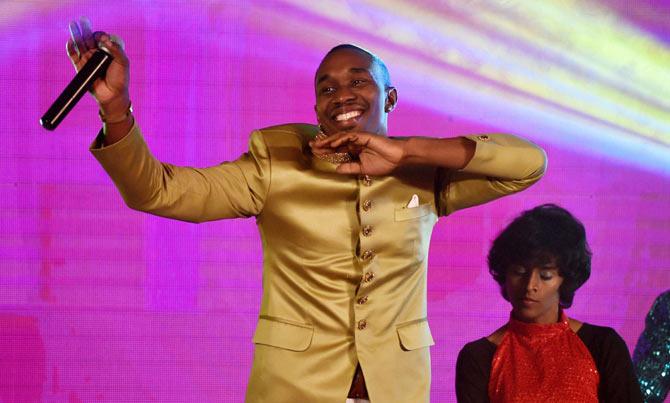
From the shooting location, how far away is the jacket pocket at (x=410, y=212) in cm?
229

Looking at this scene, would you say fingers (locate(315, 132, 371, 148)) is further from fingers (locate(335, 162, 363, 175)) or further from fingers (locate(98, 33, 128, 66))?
fingers (locate(98, 33, 128, 66))

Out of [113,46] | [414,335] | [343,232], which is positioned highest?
[113,46]

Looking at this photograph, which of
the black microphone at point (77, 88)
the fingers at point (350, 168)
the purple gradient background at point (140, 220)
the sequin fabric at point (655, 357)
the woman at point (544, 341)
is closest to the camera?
the black microphone at point (77, 88)

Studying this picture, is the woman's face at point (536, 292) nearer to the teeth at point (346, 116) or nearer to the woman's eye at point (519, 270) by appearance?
the woman's eye at point (519, 270)

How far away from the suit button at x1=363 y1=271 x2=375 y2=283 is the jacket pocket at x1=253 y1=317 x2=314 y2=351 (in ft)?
0.53

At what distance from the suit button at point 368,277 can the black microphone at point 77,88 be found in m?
0.73

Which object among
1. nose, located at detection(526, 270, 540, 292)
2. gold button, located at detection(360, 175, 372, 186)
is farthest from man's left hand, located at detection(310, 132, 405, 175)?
nose, located at detection(526, 270, 540, 292)

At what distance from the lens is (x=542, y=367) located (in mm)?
2771

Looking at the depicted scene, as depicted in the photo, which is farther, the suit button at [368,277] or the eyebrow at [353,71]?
the eyebrow at [353,71]

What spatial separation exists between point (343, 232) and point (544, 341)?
0.85 meters

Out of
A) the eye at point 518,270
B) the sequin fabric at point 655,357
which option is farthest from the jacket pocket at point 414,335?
the sequin fabric at point 655,357

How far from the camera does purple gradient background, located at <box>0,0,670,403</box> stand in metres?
3.52

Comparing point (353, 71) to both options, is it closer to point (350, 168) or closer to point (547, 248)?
point (350, 168)

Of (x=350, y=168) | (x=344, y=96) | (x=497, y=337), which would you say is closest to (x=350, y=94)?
(x=344, y=96)
